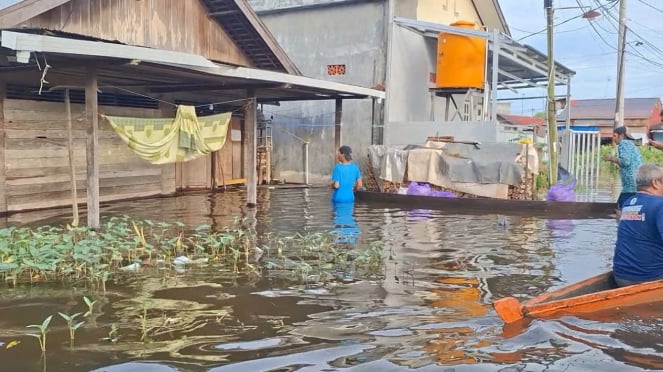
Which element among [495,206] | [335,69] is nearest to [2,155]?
[495,206]

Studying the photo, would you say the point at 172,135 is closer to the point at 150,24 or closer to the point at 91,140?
the point at 150,24

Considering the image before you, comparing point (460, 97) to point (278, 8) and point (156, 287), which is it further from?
point (156, 287)

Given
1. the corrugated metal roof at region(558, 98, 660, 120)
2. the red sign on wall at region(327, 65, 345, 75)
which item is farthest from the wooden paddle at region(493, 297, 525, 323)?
the corrugated metal roof at region(558, 98, 660, 120)

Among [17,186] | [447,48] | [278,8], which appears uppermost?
[278,8]

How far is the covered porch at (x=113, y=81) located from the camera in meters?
8.41

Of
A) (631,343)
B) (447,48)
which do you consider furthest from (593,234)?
(447,48)

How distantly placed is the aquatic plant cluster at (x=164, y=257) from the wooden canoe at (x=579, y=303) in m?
2.27

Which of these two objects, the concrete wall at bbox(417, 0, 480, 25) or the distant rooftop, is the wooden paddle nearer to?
the distant rooftop

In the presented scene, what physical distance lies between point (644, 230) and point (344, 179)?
7156mm

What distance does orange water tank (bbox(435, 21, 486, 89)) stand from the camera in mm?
18469

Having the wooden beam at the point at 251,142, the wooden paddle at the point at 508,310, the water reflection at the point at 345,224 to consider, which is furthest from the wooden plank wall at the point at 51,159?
the wooden paddle at the point at 508,310

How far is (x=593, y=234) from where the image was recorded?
411 inches

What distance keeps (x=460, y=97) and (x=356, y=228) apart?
513 inches

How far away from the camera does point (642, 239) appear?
17.6 ft
